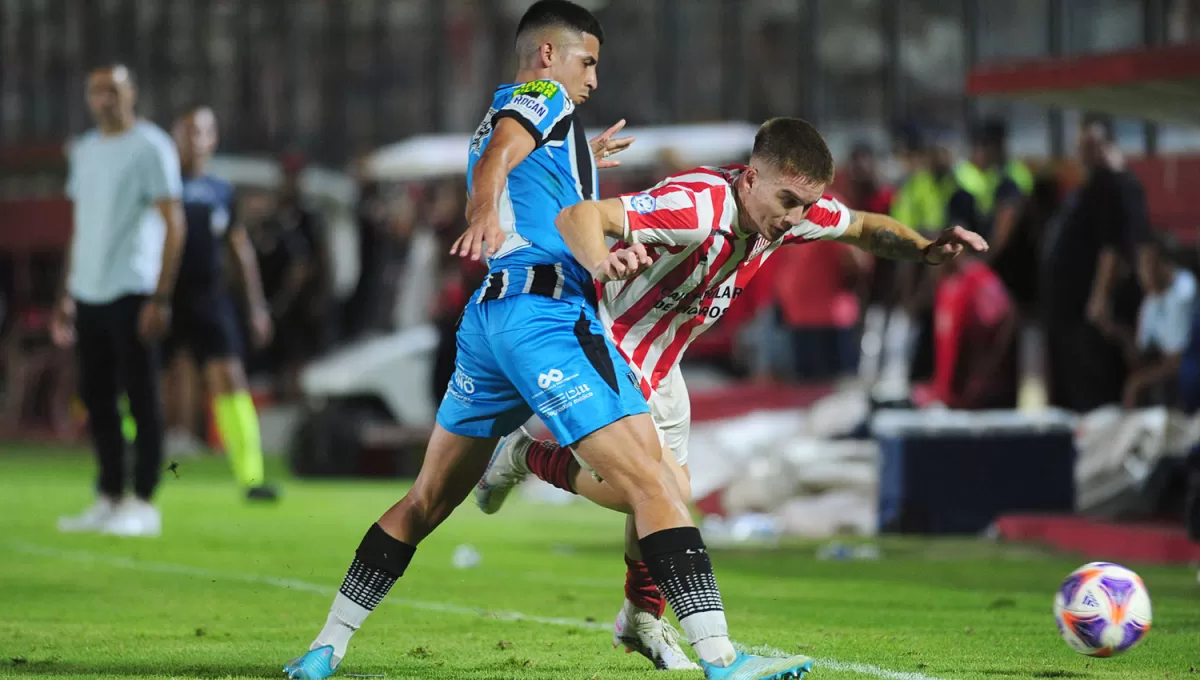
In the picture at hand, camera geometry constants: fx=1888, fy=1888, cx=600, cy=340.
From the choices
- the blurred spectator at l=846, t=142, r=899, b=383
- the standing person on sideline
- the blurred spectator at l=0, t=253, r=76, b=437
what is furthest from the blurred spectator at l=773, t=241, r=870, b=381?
the blurred spectator at l=0, t=253, r=76, b=437

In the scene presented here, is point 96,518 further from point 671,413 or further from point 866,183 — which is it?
point 866,183

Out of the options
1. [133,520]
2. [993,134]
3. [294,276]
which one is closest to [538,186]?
[133,520]

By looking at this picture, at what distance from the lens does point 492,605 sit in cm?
873

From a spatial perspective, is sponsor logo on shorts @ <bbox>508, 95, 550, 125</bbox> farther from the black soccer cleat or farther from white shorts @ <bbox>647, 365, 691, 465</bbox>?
the black soccer cleat

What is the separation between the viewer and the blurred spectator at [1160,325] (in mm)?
13750

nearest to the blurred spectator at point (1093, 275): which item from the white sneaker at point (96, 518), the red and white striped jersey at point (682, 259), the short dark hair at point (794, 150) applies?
the white sneaker at point (96, 518)

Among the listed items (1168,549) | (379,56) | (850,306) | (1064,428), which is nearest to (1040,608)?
(1168,549)

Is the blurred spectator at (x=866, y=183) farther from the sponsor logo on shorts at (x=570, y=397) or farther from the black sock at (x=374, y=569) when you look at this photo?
the sponsor logo on shorts at (x=570, y=397)

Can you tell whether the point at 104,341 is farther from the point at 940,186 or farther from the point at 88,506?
the point at 940,186

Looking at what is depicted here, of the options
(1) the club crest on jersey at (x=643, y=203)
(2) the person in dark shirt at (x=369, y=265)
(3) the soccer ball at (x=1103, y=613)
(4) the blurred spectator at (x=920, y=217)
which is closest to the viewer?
(1) the club crest on jersey at (x=643, y=203)

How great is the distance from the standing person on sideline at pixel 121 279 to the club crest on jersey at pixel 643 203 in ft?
20.2

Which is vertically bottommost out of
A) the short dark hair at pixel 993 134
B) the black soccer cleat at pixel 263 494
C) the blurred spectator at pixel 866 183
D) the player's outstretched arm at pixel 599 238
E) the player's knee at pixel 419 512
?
the black soccer cleat at pixel 263 494

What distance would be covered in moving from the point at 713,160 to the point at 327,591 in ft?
51.8

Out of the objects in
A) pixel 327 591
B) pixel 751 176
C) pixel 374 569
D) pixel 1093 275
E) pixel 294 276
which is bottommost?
pixel 327 591
